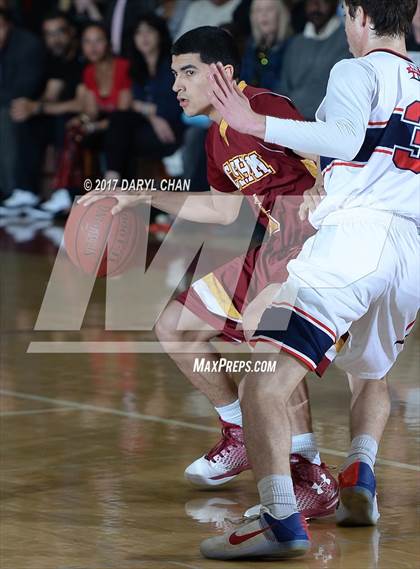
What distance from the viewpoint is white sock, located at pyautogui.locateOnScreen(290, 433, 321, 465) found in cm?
502

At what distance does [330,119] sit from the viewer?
13.9 feet

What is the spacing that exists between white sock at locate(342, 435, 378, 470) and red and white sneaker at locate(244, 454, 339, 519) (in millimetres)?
135

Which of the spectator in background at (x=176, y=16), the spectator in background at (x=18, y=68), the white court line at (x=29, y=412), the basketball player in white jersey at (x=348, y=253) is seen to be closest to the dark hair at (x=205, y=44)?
the basketball player in white jersey at (x=348, y=253)

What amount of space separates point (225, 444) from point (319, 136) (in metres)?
1.59

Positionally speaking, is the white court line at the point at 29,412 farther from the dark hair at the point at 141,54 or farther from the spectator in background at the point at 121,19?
the spectator in background at the point at 121,19

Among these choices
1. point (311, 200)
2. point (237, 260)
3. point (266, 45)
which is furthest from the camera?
point (266, 45)

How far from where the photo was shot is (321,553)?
176 inches

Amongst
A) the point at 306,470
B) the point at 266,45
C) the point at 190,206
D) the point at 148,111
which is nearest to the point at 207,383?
the point at 306,470

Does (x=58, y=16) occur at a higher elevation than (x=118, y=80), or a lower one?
higher

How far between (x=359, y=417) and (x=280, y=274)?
65cm

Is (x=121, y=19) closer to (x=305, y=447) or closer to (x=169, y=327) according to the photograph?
(x=169, y=327)

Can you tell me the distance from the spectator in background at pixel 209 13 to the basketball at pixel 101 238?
8.76m

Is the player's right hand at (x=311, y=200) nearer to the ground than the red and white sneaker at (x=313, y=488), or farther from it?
farther from it

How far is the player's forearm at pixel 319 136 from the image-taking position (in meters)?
4.21
